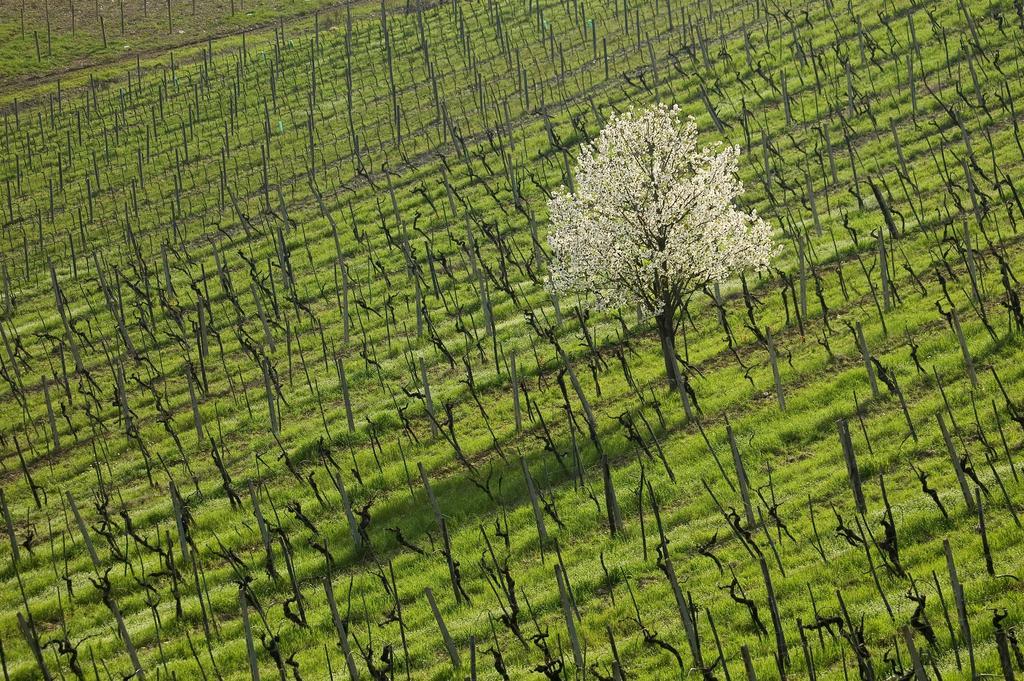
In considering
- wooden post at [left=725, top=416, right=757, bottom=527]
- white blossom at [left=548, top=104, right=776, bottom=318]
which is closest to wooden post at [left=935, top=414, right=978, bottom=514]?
wooden post at [left=725, top=416, right=757, bottom=527]

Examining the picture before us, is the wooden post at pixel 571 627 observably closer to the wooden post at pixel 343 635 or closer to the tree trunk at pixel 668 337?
the wooden post at pixel 343 635

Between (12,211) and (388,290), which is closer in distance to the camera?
(388,290)

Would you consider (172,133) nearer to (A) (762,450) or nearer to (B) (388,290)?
(B) (388,290)

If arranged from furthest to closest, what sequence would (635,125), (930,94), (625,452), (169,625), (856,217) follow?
(930,94) → (856,217) → (635,125) → (625,452) → (169,625)

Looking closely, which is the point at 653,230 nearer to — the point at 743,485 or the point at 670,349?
the point at 670,349

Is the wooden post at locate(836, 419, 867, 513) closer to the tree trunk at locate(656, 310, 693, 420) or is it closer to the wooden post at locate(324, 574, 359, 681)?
the tree trunk at locate(656, 310, 693, 420)

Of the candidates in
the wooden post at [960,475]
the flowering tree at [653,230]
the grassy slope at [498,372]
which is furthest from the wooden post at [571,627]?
the flowering tree at [653,230]

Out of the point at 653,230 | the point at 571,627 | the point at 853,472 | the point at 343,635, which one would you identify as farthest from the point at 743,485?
the point at 653,230

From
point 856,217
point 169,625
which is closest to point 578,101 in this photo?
point 856,217
